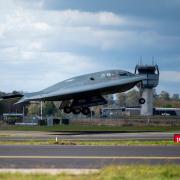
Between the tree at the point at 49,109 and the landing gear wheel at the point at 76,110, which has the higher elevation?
the tree at the point at 49,109

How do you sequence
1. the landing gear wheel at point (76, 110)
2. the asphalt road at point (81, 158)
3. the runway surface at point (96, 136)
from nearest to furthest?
the asphalt road at point (81, 158), the runway surface at point (96, 136), the landing gear wheel at point (76, 110)

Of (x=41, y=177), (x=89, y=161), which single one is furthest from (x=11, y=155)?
(x=41, y=177)

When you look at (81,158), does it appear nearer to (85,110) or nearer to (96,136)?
(96,136)

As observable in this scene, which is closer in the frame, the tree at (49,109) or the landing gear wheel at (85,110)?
the landing gear wheel at (85,110)

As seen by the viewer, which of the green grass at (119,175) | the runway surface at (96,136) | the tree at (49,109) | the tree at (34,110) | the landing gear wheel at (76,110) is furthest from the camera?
the tree at (49,109)

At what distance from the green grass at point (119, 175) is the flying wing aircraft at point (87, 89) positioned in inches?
1513

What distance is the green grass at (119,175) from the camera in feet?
52.2

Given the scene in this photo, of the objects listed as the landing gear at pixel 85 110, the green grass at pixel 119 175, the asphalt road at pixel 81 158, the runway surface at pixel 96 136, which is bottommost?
the green grass at pixel 119 175

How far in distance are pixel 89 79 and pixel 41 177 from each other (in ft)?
138

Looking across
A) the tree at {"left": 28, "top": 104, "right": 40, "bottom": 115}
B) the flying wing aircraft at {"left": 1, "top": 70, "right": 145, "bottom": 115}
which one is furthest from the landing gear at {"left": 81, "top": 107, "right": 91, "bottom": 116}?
the tree at {"left": 28, "top": 104, "right": 40, "bottom": 115}

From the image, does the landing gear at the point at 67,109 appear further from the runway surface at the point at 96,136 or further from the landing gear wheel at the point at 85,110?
the runway surface at the point at 96,136

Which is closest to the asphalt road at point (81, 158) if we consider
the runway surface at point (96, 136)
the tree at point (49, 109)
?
the runway surface at point (96, 136)

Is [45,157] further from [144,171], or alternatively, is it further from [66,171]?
[144,171]

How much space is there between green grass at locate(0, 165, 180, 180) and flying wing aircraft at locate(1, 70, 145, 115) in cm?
3843
